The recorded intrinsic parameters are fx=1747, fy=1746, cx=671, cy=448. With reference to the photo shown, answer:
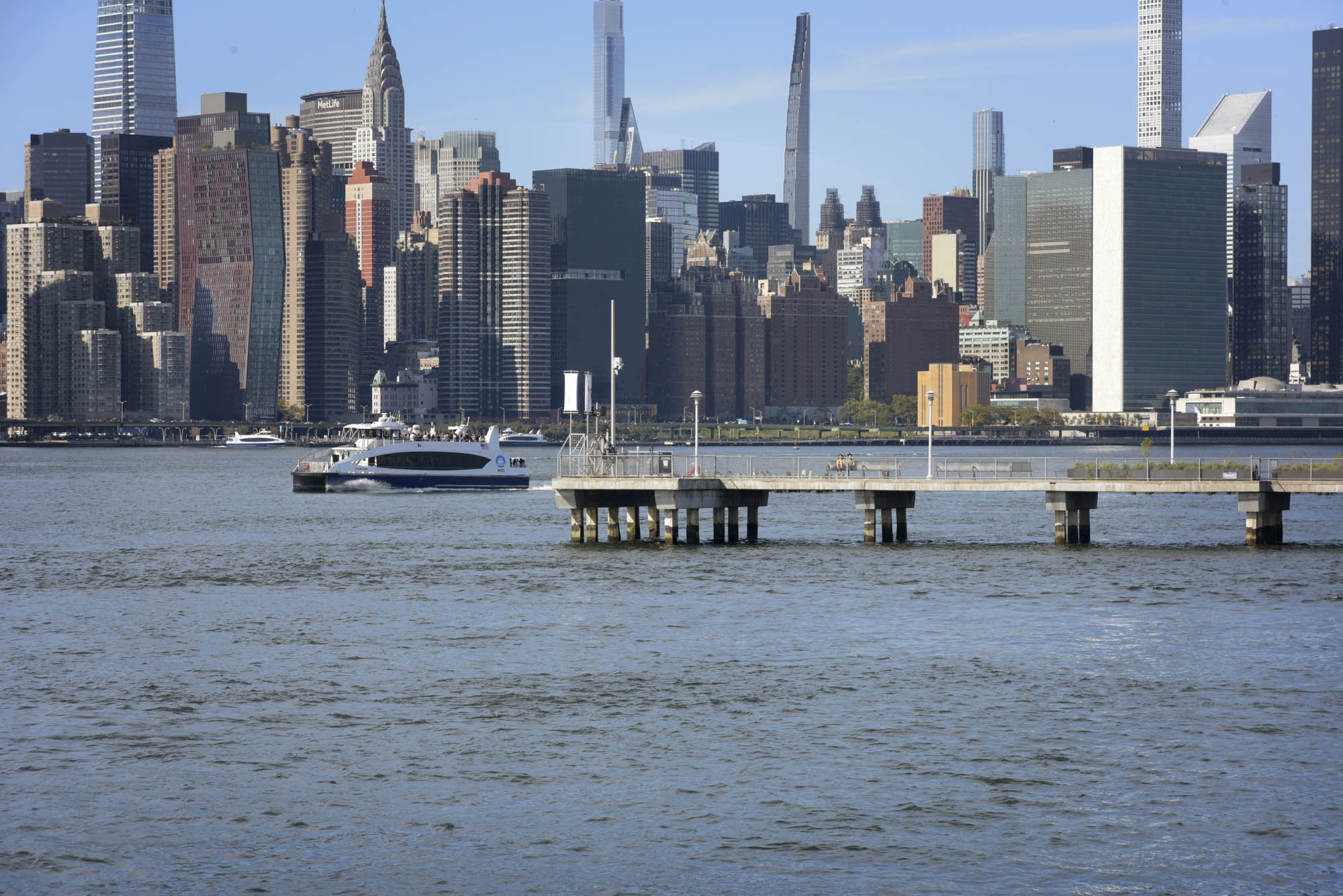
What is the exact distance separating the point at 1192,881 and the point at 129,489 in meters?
152

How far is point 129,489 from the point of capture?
169m

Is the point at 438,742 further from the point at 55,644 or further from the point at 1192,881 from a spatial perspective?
the point at 55,644

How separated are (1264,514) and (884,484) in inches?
683

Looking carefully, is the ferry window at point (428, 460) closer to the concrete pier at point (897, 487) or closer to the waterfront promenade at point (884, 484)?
the waterfront promenade at point (884, 484)

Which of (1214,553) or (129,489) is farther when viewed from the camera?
(129,489)

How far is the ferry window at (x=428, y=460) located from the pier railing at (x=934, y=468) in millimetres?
49490

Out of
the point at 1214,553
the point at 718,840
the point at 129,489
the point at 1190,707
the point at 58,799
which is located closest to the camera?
the point at 718,840

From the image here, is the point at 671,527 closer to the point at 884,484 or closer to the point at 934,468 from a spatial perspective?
the point at 884,484

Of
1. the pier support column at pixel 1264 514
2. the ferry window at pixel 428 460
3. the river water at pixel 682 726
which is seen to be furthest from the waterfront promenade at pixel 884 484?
the ferry window at pixel 428 460

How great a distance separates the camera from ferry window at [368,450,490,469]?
133375mm

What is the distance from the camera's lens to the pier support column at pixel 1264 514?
7788 centimetres

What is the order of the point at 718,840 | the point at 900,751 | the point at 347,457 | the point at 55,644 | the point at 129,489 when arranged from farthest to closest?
the point at 129,489 < the point at 347,457 < the point at 55,644 < the point at 900,751 < the point at 718,840

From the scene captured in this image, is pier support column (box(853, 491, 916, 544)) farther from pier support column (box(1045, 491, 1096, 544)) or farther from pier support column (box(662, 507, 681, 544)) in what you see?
pier support column (box(662, 507, 681, 544))

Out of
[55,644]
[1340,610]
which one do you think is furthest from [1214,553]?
[55,644]
